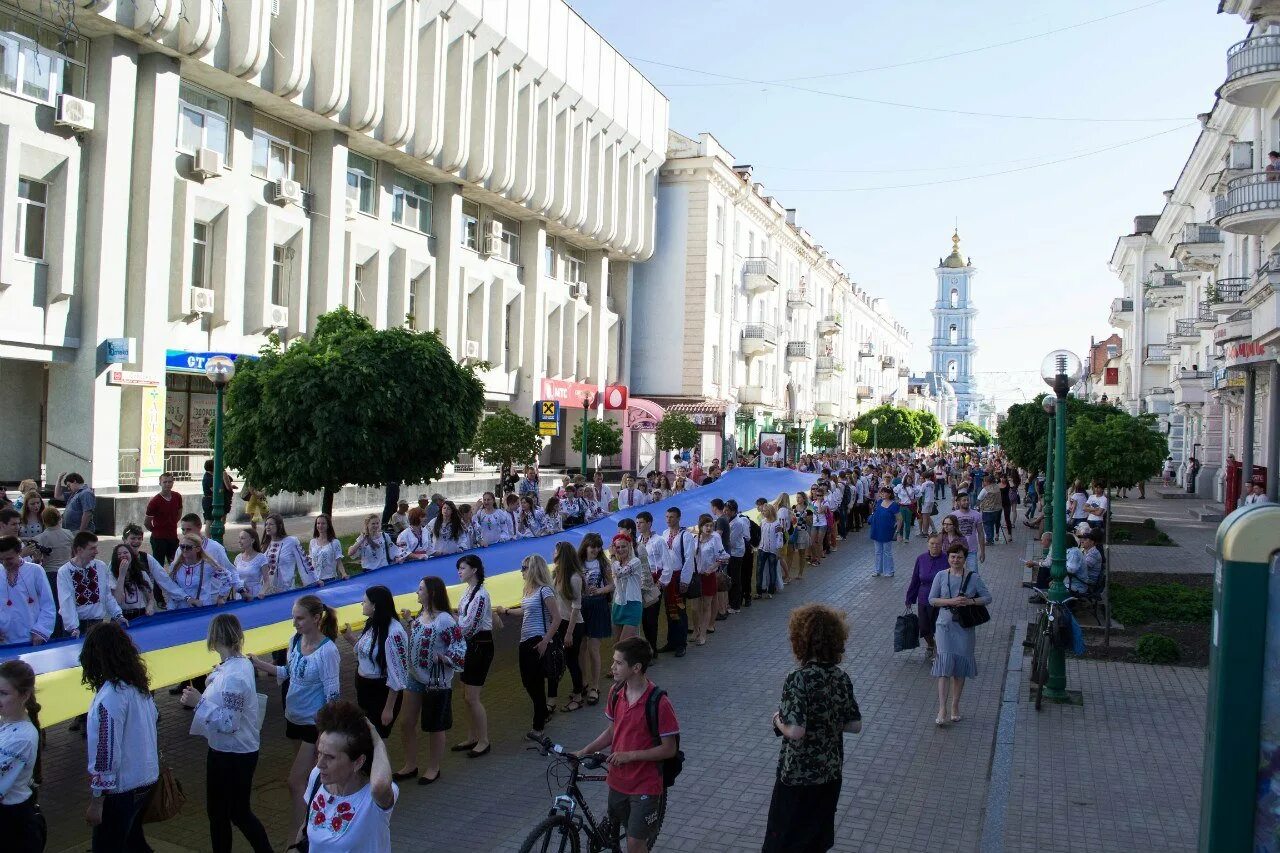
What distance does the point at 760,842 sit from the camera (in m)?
7.15

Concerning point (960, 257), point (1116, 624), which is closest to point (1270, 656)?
point (1116, 624)

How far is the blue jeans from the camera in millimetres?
20094

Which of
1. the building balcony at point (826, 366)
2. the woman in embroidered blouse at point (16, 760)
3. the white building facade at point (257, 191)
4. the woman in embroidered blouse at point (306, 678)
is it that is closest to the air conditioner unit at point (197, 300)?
the white building facade at point (257, 191)

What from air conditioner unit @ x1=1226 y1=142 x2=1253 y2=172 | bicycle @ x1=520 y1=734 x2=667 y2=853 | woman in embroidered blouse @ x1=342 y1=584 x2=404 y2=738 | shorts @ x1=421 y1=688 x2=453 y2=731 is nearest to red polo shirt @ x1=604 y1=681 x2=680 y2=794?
bicycle @ x1=520 y1=734 x2=667 y2=853

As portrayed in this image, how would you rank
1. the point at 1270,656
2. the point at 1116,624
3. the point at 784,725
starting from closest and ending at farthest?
the point at 1270,656 → the point at 784,725 → the point at 1116,624

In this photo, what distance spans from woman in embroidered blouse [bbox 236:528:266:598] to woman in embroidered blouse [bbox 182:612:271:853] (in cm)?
417

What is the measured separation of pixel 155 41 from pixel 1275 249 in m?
26.6

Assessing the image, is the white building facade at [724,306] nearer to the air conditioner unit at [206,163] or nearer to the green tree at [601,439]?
the green tree at [601,439]

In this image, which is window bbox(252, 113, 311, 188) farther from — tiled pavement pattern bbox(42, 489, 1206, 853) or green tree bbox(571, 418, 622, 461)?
tiled pavement pattern bbox(42, 489, 1206, 853)

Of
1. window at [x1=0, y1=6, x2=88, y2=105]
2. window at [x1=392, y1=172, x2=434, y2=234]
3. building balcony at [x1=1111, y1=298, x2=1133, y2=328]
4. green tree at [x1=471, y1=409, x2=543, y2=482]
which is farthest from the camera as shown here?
building balcony at [x1=1111, y1=298, x2=1133, y2=328]

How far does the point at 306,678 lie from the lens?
684 centimetres

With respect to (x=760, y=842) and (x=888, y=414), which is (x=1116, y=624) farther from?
(x=888, y=414)

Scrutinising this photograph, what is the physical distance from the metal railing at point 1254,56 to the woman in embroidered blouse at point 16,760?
2781 cm

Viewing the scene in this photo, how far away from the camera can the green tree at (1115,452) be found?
20094mm
